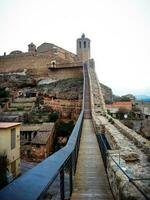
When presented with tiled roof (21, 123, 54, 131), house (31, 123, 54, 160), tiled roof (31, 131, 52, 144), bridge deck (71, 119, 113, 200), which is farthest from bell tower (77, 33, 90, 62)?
bridge deck (71, 119, 113, 200)

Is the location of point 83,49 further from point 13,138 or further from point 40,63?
point 13,138

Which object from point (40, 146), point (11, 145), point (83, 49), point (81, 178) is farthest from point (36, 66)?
point (81, 178)

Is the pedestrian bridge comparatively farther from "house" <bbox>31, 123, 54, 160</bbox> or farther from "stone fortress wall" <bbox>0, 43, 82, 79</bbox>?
"stone fortress wall" <bbox>0, 43, 82, 79</bbox>

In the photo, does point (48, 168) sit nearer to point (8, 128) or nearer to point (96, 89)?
point (8, 128)

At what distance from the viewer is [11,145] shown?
20453 millimetres

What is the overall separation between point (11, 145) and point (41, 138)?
5.37m

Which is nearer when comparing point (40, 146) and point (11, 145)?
point (11, 145)

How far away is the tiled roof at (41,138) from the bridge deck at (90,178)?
51.1 ft

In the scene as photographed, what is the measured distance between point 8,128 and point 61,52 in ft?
109

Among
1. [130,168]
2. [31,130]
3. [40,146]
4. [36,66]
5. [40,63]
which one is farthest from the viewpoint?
[36,66]

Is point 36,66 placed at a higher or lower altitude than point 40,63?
lower

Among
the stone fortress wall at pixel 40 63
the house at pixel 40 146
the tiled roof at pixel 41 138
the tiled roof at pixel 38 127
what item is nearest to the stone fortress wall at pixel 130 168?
the house at pixel 40 146

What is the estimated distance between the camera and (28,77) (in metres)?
45.9

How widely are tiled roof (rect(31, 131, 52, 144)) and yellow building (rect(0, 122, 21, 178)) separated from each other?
3.69m
